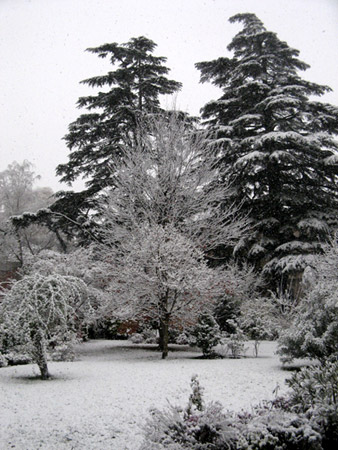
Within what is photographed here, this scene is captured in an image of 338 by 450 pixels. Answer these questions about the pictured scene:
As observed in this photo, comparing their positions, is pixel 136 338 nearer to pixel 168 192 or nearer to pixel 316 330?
pixel 168 192

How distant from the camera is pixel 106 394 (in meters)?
6.55

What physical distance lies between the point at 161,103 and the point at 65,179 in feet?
19.2

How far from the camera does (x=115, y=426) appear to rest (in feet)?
16.3

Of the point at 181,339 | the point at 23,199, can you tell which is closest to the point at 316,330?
the point at 181,339

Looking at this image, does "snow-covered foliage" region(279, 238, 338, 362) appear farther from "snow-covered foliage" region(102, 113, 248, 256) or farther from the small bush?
"snow-covered foliage" region(102, 113, 248, 256)

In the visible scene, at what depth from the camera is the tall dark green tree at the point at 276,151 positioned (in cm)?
1645

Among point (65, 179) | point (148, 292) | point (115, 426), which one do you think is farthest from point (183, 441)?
point (65, 179)

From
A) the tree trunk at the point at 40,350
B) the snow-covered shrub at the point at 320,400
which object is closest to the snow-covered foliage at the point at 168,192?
the tree trunk at the point at 40,350

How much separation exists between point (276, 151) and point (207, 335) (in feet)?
28.5

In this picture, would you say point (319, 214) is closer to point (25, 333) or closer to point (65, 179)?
point (65, 179)

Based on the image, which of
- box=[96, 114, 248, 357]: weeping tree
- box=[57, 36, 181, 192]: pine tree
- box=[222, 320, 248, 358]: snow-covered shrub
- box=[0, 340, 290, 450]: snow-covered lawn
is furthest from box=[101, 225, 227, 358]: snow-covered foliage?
box=[57, 36, 181, 192]: pine tree

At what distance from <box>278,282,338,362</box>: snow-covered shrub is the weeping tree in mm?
2844

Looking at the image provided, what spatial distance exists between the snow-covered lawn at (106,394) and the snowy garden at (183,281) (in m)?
0.03

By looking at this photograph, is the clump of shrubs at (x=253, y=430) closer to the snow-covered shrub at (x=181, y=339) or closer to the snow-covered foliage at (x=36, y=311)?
the snow-covered foliage at (x=36, y=311)
